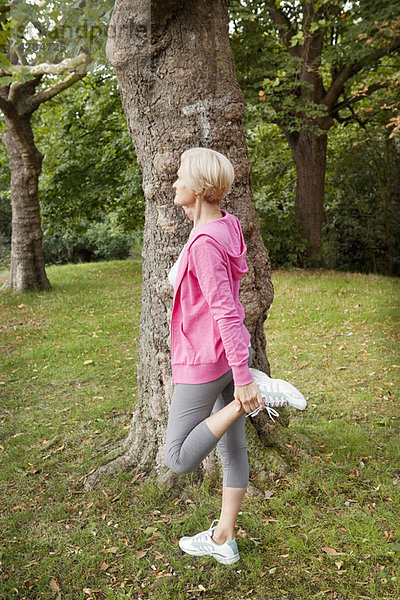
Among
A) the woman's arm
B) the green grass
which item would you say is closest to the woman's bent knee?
the woman's arm

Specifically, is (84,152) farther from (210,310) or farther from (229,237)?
(210,310)

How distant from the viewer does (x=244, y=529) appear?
324 centimetres

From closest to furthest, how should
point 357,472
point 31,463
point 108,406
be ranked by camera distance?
point 357,472 < point 31,463 < point 108,406

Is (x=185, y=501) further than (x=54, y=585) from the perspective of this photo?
Yes

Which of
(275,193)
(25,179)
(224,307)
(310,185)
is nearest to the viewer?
(224,307)

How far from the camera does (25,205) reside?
12.5m

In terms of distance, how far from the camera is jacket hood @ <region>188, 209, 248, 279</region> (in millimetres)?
2508

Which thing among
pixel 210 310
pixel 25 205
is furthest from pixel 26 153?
pixel 210 310

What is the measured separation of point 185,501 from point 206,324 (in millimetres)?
1574

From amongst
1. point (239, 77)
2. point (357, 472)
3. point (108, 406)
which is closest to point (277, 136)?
point (239, 77)

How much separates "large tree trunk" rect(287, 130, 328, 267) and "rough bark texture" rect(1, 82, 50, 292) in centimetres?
689

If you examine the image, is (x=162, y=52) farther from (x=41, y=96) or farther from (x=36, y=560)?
(x=41, y=96)

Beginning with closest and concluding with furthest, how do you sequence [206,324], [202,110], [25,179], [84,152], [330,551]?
[206,324] < [330,551] < [202,110] < [25,179] < [84,152]

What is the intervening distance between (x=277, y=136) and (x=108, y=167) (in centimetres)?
621
